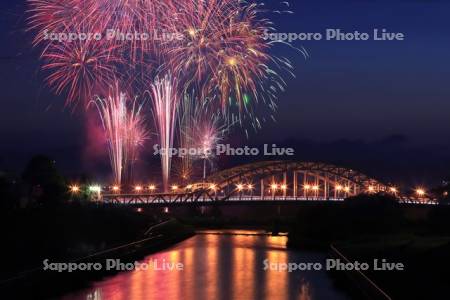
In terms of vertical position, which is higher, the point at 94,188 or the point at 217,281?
the point at 94,188

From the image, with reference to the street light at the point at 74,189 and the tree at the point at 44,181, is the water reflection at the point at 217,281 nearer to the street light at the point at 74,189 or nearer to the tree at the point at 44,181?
the tree at the point at 44,181

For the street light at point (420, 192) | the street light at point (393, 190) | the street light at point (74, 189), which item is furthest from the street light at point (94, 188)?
the street light at point (420, 192)

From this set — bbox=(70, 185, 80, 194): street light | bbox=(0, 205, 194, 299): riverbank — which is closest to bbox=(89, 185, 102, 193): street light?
bbox=(70, 185, 80, 194): street light

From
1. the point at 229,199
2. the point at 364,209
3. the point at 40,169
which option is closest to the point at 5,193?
the point at 40,169

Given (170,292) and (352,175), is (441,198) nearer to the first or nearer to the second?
(352,175)

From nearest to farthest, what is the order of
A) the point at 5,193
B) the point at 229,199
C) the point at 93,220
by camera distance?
the point at 5,193 → the point at 93,220 → the point at 229,199

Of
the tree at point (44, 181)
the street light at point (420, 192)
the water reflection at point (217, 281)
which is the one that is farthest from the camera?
the street light at point (420, 192)

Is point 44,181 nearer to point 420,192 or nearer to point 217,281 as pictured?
point 217,281

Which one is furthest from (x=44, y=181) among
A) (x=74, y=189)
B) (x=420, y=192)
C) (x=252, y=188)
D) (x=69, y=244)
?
(x=420, y=192)

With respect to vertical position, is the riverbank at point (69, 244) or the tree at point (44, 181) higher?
the tree at point (44, 181)
